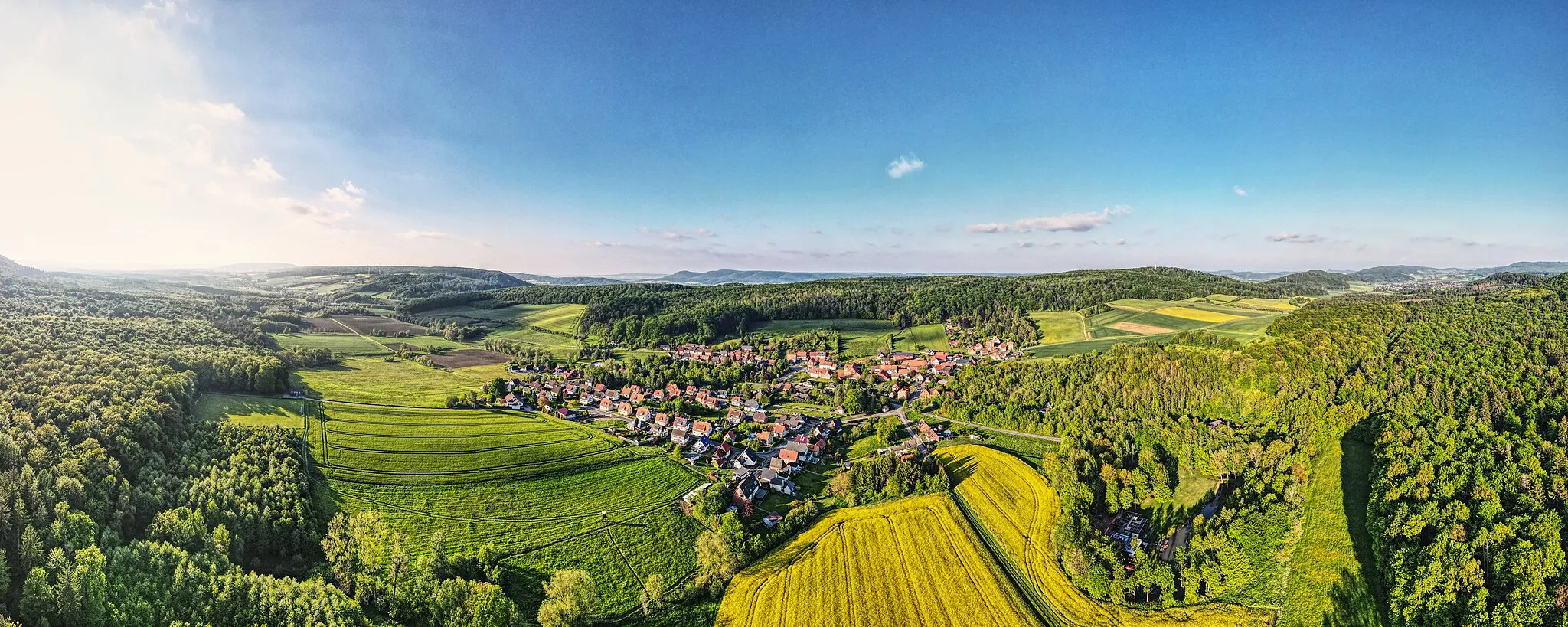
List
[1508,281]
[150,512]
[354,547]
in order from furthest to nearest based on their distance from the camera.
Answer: [1508,281]
[354,547]
[150,512]

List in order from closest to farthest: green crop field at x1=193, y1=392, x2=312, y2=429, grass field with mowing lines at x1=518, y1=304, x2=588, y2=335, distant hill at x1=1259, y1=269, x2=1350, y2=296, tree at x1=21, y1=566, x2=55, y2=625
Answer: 1. tree at x1=21, y1=566, x2=55, y2=625
2. green crop field at x1=193, y1=392, x2=312, y2=429
3. grass field with mowing lines at x1=518, y1=304, x2=588, y2=335
4. distant hill at x1=1259, y1=269, x2=1350, y2=296

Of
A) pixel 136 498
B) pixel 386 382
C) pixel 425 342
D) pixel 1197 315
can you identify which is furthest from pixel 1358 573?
pixel 425 342

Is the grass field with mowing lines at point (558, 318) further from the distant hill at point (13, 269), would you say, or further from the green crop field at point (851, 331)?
the distant hill at point (13, 269)

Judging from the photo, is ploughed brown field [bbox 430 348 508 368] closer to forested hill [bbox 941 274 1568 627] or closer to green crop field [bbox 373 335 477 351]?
green crop field [bbox 373 335 477 351]

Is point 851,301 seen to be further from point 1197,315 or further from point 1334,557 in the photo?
point 1334,557

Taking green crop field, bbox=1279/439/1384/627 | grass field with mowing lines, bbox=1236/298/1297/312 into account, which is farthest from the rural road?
grass field with mowing lines, bbox=1236/298/1297/312
